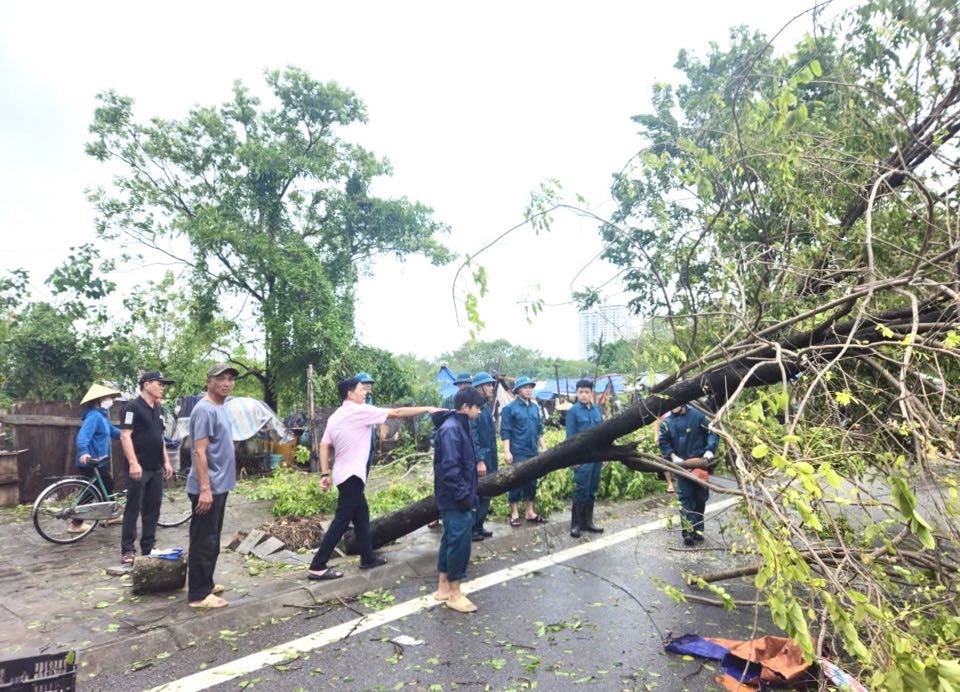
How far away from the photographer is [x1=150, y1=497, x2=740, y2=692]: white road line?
11.8 ft

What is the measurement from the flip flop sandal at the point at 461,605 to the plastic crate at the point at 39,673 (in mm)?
2621

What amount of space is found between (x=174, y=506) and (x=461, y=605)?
6106mm

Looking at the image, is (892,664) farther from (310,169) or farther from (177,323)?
(177,323)

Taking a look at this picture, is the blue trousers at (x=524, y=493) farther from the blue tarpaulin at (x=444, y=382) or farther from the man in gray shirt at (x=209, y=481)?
the blue tarpaulin at (x=444, y=382)

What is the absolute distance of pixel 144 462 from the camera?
5859 mm

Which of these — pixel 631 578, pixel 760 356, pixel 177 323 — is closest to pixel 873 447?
pixel 760 356

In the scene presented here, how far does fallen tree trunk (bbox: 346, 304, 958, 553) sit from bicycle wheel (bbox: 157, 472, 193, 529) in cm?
291

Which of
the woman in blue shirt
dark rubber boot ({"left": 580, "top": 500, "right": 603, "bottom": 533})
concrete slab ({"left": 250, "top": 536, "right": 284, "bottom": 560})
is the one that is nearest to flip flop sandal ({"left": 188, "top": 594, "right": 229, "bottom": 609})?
concrete slab ({"left": 250, "top": 536, "right": 284, "bottom": 560})

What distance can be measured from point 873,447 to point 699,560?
2889 mm

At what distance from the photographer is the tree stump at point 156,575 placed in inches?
191

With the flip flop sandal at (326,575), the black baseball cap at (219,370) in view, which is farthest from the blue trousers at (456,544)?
the black baseball cap at (219,370)

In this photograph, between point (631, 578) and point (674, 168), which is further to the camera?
point (631, 578)

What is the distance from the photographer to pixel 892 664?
2.21 m

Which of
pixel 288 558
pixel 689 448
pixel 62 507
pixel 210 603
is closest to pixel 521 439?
pixel 689 448
